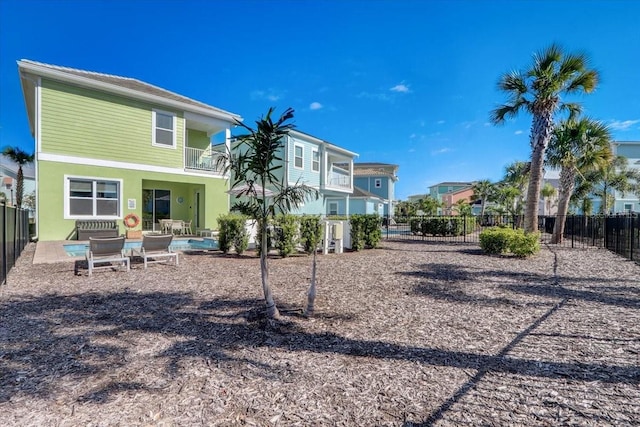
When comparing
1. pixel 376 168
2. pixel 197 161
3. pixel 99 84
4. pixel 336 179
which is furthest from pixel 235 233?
pixel 376 168

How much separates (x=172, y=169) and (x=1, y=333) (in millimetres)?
12740

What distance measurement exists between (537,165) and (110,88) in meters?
18.0

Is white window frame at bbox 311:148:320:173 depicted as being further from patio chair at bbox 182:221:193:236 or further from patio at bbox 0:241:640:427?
patio at bbox 0:241:640:427

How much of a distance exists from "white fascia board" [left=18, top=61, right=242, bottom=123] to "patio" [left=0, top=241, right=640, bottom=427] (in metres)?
7.21

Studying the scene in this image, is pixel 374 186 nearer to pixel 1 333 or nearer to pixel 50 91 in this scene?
pixel 50 91

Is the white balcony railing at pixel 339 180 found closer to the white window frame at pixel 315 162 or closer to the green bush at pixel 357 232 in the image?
the white window frame at pixel 315 162

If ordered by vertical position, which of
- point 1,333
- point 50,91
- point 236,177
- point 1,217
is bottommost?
point 1,333

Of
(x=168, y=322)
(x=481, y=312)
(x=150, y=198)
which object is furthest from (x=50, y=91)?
(x=481, y=312)

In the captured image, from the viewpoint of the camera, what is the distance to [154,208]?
1759 cm

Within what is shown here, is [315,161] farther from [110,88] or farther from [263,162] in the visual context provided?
[263,162]

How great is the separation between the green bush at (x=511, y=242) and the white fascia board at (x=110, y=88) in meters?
10.3

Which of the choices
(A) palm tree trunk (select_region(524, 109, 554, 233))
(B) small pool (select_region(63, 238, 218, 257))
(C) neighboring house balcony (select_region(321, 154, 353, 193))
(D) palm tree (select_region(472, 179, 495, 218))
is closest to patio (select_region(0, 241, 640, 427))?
(B) small pool (select_region(63, 238, 218, 257))

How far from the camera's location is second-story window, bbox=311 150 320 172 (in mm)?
24161

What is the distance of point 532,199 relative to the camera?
43.9 ft
